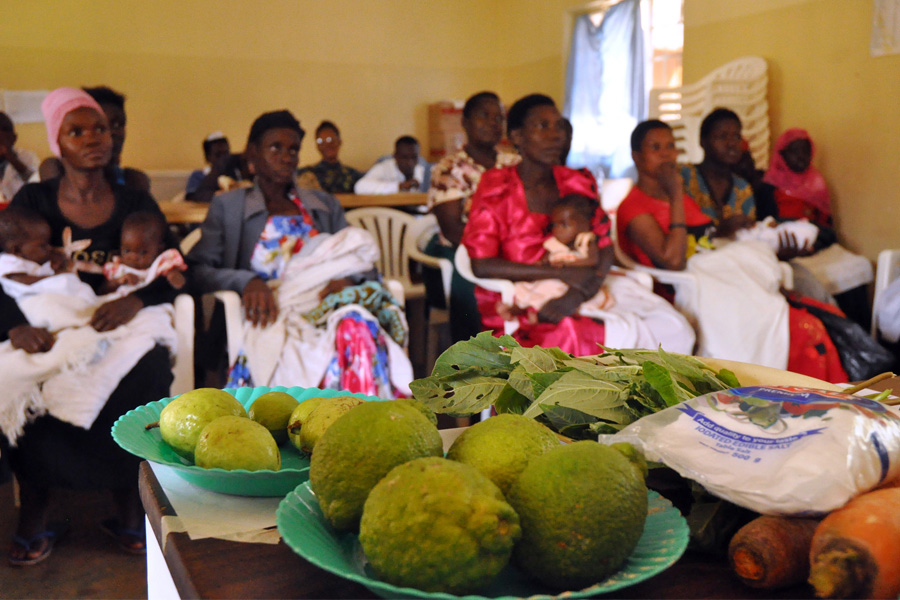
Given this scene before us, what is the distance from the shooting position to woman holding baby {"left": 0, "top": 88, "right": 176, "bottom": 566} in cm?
212

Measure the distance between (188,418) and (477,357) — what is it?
33 centimetres

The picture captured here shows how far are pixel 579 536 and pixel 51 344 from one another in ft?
6.65

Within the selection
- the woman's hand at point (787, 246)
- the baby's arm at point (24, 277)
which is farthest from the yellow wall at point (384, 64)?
the baby's arm at point (24, 277)

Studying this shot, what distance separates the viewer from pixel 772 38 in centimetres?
472

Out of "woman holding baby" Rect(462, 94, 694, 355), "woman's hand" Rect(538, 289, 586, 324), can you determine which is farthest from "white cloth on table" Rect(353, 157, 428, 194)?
"woman's hand" Rect(538, 289, 586, 324)

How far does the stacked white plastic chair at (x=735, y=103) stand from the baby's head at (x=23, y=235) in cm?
363

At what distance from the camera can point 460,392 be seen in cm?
83

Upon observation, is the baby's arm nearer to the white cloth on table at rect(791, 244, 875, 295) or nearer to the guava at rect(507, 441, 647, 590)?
the guava at rect(507, 441, 647, 590)

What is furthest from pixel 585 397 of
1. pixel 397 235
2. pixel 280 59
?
pixel 280 59

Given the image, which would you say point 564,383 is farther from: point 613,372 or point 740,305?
point 740,305

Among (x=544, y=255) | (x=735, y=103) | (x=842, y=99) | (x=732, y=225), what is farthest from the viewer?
→ (x=735, y=103)

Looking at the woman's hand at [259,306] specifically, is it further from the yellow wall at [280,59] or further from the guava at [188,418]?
the yellow wall at [280,59]

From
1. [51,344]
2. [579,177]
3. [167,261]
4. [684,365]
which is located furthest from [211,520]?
[579,177]

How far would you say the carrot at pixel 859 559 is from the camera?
0.53 metres
